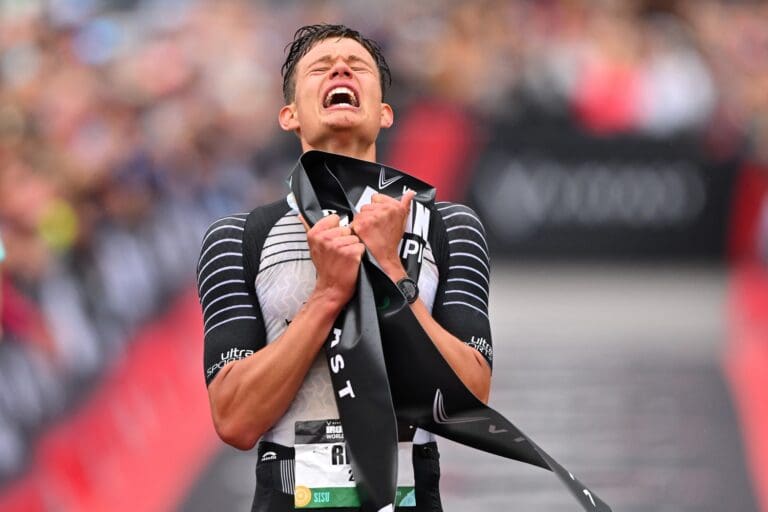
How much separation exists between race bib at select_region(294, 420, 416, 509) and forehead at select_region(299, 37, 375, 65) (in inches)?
26.5

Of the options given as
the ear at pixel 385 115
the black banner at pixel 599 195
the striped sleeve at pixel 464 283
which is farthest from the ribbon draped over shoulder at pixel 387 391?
the black banner at pixel 599 195

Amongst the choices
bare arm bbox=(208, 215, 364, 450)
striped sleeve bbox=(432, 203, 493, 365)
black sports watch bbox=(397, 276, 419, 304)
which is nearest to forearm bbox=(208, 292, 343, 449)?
bare arm bbox=(208, 215, 364, 450)

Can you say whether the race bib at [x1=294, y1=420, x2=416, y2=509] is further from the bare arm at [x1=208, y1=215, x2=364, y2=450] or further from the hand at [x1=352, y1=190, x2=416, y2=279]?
the hand at [x1=352, y1=190, x2=416, y2=279]

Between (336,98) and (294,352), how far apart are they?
0.51m

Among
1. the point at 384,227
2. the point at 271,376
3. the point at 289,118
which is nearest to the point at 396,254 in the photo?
the point at 384,227

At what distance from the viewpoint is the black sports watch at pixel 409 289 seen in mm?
2039

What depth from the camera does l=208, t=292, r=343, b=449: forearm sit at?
1.99m

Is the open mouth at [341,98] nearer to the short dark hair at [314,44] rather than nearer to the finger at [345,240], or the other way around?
the short dark hair at [314,44]

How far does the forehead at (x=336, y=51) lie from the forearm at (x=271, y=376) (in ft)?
1.63

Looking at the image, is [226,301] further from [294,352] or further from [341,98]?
[341,98]

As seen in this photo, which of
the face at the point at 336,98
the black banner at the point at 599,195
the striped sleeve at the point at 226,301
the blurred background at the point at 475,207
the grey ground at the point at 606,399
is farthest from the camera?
the black banner at the point at 599,195

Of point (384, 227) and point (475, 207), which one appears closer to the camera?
point (384, 227)

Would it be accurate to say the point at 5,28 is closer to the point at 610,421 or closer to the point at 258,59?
the point at 258,59

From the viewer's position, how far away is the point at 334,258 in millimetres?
2004
